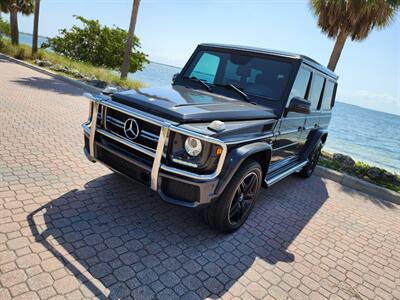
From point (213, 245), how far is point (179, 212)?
68 cm

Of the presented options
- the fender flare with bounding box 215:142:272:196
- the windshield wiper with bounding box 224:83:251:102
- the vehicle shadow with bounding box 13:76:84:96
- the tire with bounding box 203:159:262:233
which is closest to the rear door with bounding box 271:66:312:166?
the windshield wiper with bounding box 224:83:251:102

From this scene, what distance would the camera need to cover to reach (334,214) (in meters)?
4.68

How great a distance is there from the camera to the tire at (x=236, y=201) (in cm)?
296

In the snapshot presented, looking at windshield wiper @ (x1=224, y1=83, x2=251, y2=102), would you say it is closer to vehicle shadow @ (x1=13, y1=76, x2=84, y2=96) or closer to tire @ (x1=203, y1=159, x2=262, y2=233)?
tire @ (x1=203, y1=159, x2=262, y2=233)

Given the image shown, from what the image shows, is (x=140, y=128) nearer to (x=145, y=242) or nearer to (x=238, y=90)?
(x=145, y=242)

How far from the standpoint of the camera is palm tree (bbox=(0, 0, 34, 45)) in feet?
66.1

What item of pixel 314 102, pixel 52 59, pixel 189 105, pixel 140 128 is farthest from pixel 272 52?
pixel 52 59

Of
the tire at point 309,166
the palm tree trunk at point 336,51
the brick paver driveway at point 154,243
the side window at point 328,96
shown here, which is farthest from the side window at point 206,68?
the palm tree trunk at point 336,51

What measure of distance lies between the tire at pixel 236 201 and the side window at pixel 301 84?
52.3 inches

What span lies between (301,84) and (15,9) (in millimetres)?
24297

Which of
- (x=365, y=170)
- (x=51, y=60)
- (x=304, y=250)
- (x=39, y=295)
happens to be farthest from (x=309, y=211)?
(x=51, y=60)

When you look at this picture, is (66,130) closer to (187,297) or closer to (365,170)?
(187,297)

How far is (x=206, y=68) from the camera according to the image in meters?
4.32

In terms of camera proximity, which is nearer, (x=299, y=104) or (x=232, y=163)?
(x=232, y=163)
